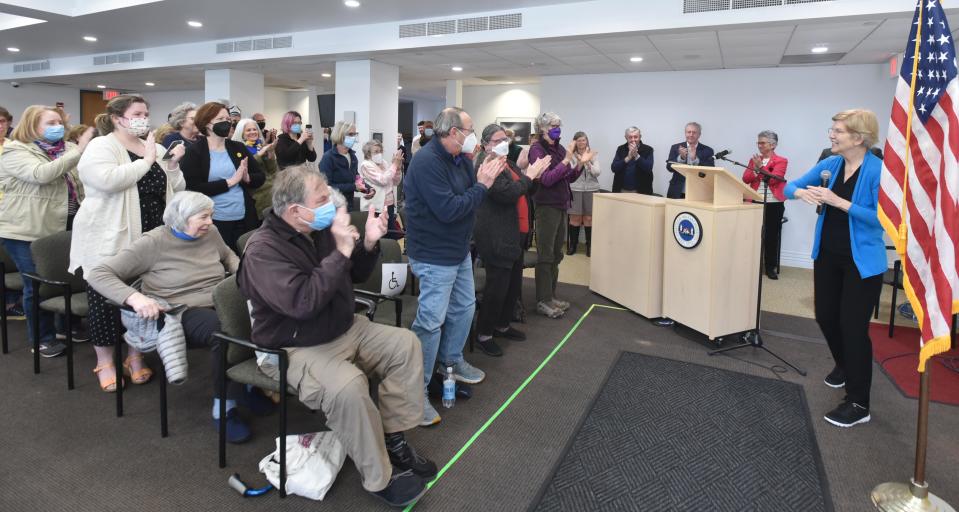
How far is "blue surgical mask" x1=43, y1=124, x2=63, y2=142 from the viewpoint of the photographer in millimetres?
3543

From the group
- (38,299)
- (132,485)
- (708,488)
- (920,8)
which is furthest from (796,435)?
(38,299)

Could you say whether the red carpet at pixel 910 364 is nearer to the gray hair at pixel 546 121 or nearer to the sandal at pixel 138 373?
the gray hair at pixel 546 121

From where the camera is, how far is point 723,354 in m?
3.96

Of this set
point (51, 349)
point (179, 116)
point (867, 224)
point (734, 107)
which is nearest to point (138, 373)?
point (51, 349)

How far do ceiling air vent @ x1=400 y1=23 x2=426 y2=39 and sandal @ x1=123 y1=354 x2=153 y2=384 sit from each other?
5.27m

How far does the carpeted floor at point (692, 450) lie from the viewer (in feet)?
7.55

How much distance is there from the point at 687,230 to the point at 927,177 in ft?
6.00

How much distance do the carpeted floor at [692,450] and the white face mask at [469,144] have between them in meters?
1.52

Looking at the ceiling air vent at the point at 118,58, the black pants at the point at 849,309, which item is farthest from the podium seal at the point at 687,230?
the ceiling air vent at the point at 118,58

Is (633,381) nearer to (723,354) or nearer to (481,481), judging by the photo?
(723,354)

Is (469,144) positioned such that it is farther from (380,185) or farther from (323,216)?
(380,185)

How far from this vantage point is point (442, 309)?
287cm

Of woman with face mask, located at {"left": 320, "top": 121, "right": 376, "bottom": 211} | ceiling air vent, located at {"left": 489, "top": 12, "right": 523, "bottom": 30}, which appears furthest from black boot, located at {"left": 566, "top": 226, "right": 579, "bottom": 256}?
woman with face mask, located at {"left": 320, "top": 121, "right": 376, "bottom": 211}

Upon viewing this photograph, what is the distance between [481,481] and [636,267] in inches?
110
